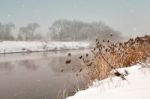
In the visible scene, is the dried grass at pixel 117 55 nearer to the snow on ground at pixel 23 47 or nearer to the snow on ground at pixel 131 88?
the snow on ground at pixel 131 88

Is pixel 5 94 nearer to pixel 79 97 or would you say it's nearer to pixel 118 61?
pixel 118 61

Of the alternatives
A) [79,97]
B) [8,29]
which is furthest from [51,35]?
[79,97]

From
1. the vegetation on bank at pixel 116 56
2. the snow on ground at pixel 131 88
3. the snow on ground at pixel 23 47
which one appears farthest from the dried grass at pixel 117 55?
the snow on ground at pixel 23 47

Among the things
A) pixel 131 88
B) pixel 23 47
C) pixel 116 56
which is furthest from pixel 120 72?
pixel 23 47

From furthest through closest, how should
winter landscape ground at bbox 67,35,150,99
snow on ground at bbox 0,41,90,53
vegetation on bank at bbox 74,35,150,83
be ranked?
snow on ground at bbox 0,41,90,53, vegetation on bank at bbox 74,35,150,83, winter landscape ground at bbox 67,35,150,99

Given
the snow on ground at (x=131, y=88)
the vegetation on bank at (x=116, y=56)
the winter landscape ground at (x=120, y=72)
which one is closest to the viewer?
the snow on ground at (x=131, y=88)

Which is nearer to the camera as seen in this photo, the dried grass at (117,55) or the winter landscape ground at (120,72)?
the winter landscape ground at (120,72)

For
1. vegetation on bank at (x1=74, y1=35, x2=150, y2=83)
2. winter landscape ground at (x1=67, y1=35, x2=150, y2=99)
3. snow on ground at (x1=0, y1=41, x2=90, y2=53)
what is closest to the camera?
winter landscape ground at (x1=67, y1=35, x2=150, y2=99)

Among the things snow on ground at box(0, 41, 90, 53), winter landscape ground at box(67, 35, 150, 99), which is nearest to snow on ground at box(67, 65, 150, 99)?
winter landscape ground at box(67, 35, 150, 99)

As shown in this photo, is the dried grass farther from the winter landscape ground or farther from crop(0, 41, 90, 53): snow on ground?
crop(0, 41, 90, 53): snow on ground

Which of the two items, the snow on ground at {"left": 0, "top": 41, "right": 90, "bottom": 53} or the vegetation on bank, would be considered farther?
the snow on ground at {"left": 0, "top": 41, "right": 90, "bottom": 53}

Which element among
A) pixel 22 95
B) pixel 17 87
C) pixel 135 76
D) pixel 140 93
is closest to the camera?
pixel 140 93

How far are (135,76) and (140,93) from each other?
1.18 metres

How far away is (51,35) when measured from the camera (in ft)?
279
